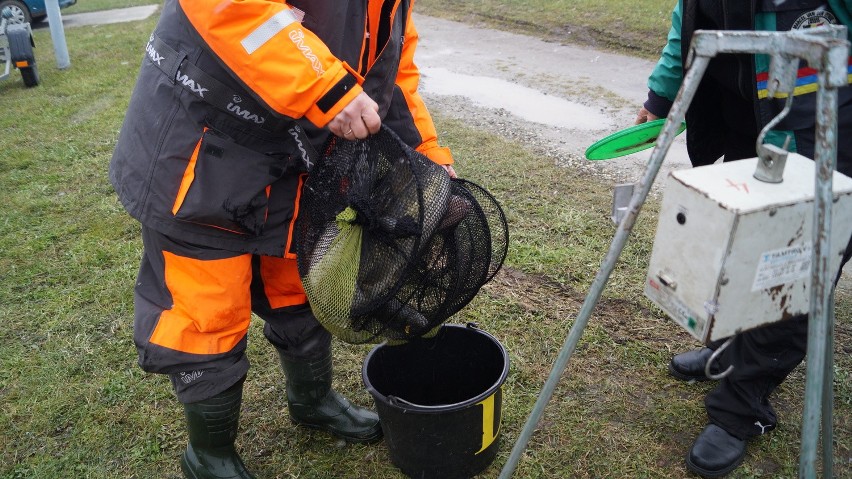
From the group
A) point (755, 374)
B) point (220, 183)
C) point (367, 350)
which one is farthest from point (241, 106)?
point (755, 374)

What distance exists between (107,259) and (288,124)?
2593 mm

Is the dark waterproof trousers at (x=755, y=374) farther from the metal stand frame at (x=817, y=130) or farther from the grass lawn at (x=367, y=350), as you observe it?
the metal stand frame at (x=817, y=130)

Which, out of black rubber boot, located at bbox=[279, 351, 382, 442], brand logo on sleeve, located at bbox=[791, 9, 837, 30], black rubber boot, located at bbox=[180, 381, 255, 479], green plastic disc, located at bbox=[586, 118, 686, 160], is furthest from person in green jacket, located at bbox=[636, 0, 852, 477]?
black rubber boot, located at bbox=[180, 381, 255, 479]

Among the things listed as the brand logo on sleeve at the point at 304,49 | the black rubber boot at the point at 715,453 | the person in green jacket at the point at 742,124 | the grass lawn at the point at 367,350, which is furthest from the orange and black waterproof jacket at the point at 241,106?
the black rubber boot at the point at 715,453

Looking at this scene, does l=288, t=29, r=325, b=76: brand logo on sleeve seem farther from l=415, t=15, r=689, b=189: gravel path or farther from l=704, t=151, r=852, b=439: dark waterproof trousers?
l=415, t=15, r=689, b=189: gravel path

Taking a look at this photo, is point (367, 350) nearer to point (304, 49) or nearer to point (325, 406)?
point (325, 406)

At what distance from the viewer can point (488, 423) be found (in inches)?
94.0

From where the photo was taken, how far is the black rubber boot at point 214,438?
2320 millimetres

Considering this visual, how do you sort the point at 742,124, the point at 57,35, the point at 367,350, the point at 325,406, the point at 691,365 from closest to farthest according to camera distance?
the point at 742,124 → the point at 325,406 → the point at 691,365 → the point at 367,350 → the point at 57,35

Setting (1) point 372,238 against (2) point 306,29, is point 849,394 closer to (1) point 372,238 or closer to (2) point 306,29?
(1) point 372,238

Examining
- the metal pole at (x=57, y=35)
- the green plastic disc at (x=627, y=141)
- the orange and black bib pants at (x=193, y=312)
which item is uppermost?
the green plastic disc at (x=627, y=141)

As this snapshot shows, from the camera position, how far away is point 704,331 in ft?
5.29

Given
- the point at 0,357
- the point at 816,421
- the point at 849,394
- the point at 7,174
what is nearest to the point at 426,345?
the point at 816,421

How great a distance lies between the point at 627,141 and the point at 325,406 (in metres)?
1.45
